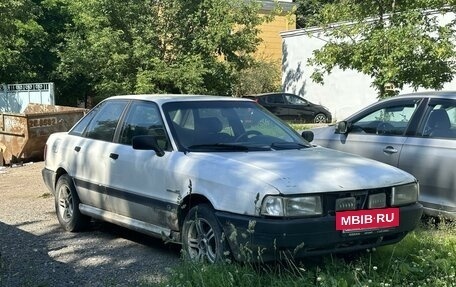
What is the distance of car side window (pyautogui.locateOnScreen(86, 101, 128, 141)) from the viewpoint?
6781 mm

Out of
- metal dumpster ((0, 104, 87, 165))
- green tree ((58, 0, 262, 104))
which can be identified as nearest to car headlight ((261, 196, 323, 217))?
metal dumpster ((0, 104, 87, 165))

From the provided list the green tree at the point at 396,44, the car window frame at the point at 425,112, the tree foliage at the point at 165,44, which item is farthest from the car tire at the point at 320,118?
the car window frame at the point at 425,112

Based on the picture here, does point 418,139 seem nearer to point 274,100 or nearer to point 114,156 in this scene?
point 114,156

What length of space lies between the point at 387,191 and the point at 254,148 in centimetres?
131

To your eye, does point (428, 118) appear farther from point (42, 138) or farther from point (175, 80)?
point (175, 80)

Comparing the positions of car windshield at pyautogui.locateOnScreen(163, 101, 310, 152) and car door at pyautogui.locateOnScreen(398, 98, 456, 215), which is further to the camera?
car door at pyautogui.locateOnScreen(398, 98, 456, 215)

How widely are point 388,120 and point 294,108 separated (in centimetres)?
1921

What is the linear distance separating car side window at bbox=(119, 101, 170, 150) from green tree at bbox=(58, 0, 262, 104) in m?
13.1

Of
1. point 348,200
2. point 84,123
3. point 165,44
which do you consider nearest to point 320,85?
point 165,44

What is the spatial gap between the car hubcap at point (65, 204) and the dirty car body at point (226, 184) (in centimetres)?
6

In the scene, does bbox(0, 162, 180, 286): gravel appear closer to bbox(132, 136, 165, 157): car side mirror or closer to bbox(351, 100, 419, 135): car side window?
bbox(132, 136, 165, 157): car side mirror

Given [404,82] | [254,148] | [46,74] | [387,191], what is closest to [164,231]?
[254,148]

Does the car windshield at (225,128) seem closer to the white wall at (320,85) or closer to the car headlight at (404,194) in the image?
the car headlight at (404,194)

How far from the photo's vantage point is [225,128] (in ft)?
19.8
